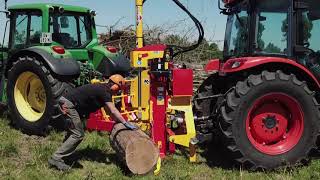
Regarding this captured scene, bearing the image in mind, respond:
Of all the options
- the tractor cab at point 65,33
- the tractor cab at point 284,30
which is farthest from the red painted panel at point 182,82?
the tractor cab at point 65,33

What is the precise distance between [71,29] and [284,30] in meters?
4.54

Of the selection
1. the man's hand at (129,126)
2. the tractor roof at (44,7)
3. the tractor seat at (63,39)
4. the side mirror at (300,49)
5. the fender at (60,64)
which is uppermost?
the tractor roof at (44,7)

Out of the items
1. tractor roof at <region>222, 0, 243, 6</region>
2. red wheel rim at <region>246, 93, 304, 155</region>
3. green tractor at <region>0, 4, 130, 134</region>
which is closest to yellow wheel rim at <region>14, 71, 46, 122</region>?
green tractor at <region>0, 4, 130, 134</region>

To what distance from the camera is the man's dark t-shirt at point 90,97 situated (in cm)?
692

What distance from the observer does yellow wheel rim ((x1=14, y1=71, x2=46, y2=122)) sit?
9.17m

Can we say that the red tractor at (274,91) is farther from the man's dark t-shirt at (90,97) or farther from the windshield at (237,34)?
the man's dark t-shirt at (90,97)

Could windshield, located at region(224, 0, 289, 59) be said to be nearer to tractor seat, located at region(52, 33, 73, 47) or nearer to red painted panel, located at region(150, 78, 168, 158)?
red painted panel, located at region(150, 78, 168, 158)

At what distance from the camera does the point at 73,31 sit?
9992mm

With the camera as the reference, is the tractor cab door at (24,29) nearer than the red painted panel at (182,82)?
No

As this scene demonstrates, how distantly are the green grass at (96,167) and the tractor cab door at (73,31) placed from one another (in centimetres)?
218

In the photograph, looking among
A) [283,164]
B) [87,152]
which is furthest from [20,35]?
[283,164]

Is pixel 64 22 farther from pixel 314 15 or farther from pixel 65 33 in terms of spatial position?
pixel 314 15

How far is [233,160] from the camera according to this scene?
6.77m

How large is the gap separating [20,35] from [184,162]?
14.7ft
